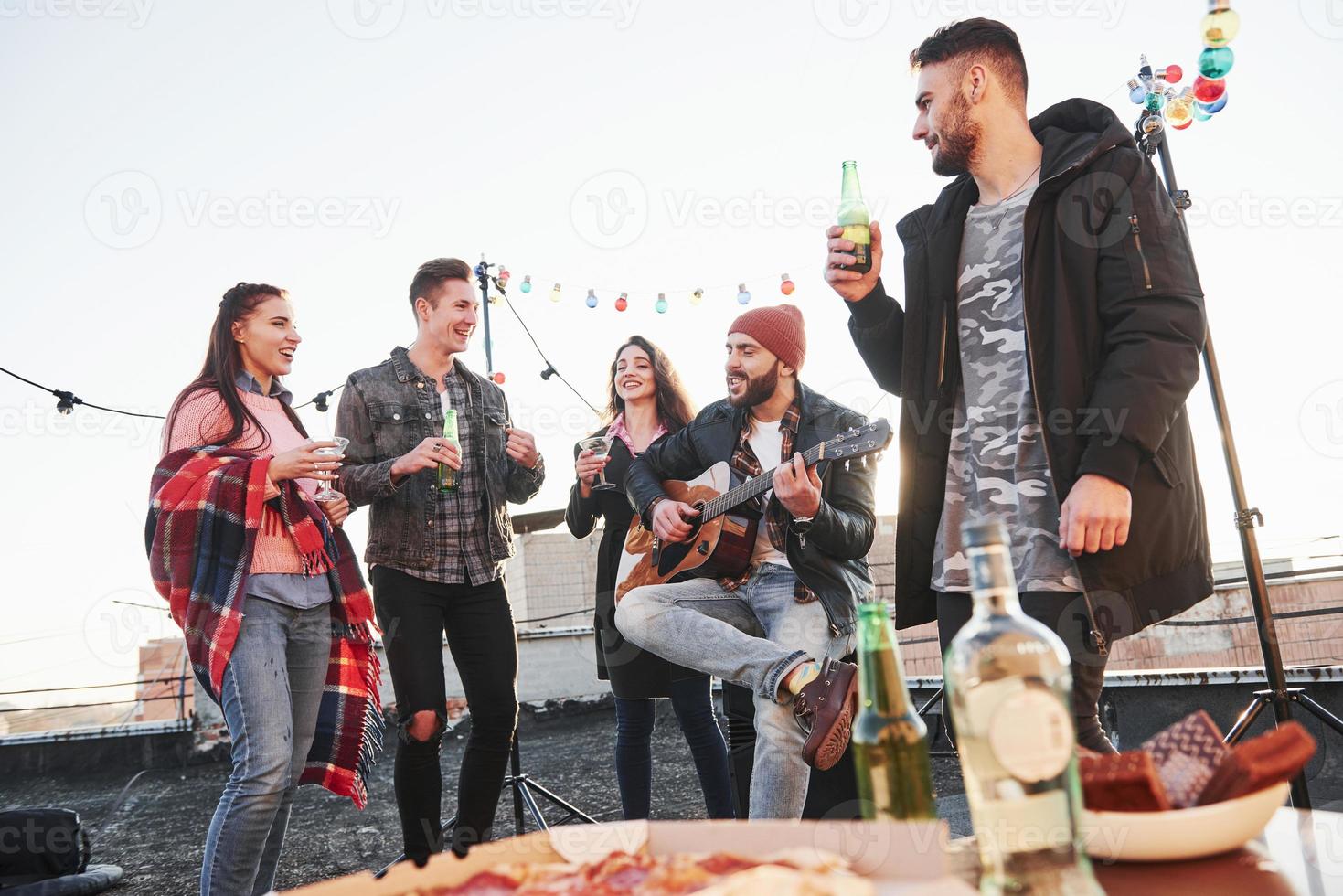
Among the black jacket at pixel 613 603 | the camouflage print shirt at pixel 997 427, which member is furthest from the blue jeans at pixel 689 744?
the camouflage print shirt at pixel 997 427

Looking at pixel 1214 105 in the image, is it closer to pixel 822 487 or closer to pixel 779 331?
pixel 779 331

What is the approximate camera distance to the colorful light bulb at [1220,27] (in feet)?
10.1

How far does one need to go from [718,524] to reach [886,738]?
223cm

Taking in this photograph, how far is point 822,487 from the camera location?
2.99 meters

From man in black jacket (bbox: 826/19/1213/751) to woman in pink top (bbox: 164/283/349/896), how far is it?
1655mm

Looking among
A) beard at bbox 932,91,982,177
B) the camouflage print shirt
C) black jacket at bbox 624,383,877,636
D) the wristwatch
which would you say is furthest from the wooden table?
the wristwatch

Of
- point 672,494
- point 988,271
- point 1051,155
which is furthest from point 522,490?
point 1051,155

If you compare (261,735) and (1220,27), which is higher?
(1220,27)

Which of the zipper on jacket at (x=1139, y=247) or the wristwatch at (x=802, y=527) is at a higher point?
the zipper on jacket at (x=1139, y=247)

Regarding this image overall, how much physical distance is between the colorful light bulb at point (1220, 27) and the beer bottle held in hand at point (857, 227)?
69.2 inches

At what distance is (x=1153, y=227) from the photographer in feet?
6.32

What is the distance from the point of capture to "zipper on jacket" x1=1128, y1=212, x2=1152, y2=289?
1.88 meters

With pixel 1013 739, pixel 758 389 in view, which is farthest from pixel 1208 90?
pixel 1013 739

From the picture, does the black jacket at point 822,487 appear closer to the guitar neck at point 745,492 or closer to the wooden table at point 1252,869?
the guitar neck at point 745,492
